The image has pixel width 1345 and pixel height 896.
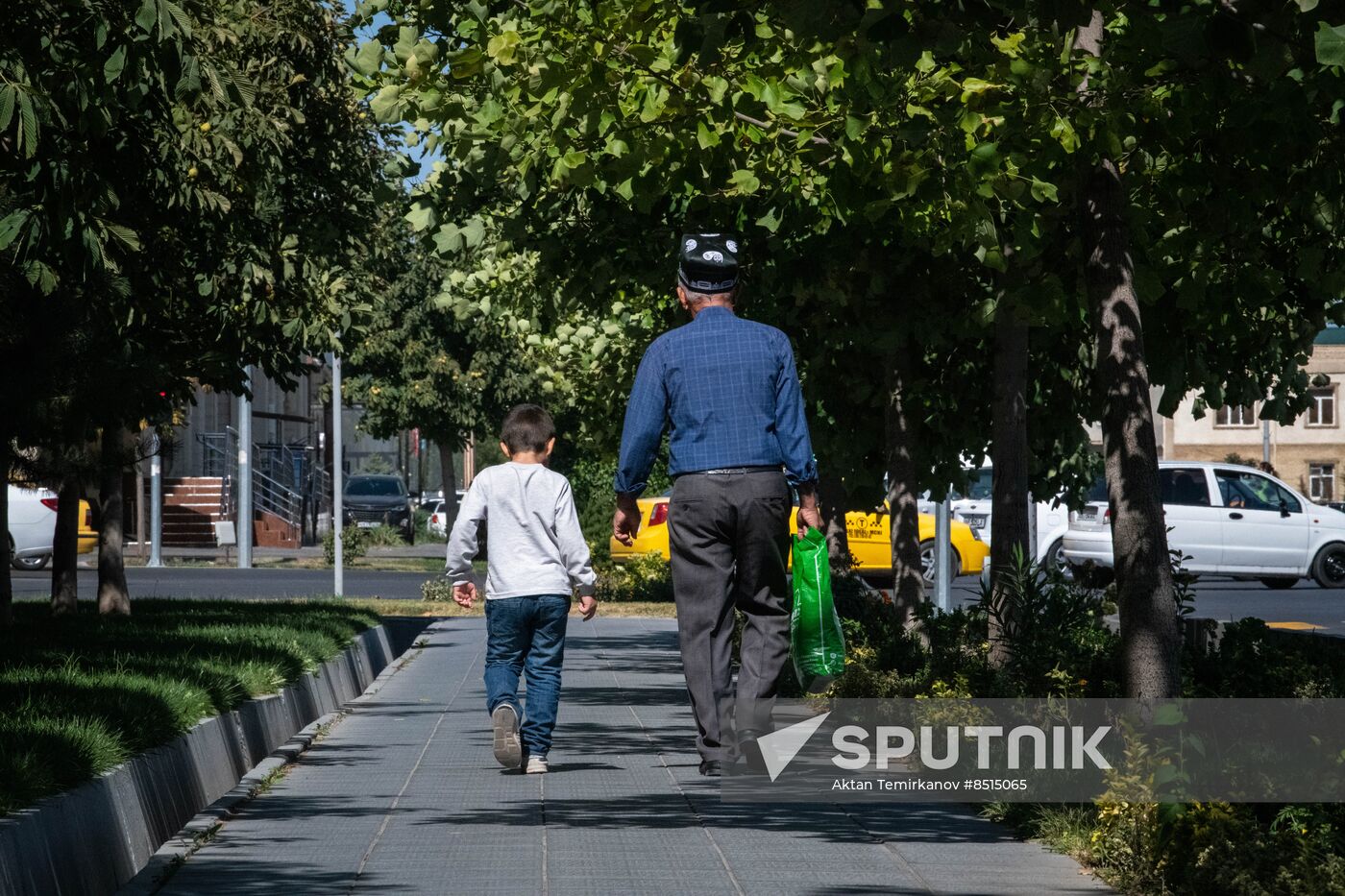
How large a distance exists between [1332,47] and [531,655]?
5.05 m

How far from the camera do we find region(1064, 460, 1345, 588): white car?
29.6 m

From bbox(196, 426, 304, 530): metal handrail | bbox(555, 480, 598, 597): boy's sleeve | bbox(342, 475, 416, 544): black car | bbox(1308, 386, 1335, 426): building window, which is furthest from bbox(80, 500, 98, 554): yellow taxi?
bbox(1308, 386, 1335, 426): building window

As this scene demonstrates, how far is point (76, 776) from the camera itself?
247 inches

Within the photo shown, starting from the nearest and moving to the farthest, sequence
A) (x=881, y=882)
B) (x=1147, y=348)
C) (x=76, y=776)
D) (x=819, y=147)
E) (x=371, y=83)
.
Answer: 1. (x=881, y=882)
2. (x=76, y=776)
3. (x=819, y=147)
4. (x=1147, y=348)
5. (x=371, y=83)

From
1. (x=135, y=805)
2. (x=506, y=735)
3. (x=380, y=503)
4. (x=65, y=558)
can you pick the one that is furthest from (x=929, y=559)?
(x=380, y=503)

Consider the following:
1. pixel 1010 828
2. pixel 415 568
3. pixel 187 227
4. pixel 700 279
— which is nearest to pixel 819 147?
pixel 700 279

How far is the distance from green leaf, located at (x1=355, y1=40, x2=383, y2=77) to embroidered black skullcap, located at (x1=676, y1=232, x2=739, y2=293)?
13.3 ft

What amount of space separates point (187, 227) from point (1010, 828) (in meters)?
8.83

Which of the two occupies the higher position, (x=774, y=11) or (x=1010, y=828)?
(x=774, y=11)

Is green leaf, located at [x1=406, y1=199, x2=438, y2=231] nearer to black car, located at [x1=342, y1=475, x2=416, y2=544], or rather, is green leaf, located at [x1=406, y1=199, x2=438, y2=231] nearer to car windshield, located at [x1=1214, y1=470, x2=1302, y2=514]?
car windshield, located at [x1=1214, y1=470, x2=1302, y2=514]

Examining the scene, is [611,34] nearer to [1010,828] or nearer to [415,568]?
[1010,828]

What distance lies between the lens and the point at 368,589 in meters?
30.0

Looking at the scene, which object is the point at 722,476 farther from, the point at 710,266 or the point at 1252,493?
the point at 1252,493

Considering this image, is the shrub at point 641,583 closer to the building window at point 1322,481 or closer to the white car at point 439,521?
the white car at point 439,521
